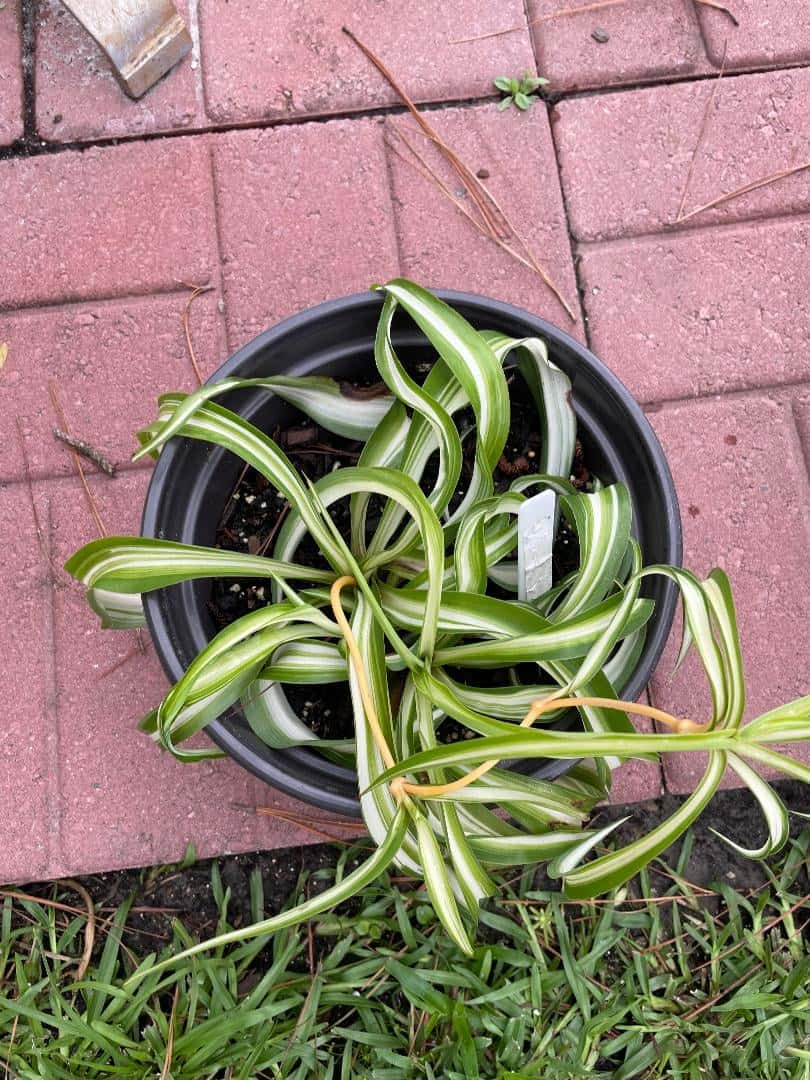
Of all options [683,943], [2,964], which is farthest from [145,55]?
[683,943]

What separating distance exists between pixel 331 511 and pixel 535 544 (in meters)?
0.29

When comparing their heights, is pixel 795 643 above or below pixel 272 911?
above

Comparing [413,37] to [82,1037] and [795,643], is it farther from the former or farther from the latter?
[82,1037]

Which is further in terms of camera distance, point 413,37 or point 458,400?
point 413,37

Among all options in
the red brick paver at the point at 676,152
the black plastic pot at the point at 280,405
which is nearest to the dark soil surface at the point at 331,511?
the black plastic pot at the point at 280,405

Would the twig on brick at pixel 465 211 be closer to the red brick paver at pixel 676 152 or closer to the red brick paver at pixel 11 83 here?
the red brick paver at pixel 676 152

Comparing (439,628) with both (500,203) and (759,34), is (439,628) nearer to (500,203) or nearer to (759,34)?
(500,203)

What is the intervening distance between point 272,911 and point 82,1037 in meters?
0.25

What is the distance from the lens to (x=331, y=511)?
A: 40.1 inches

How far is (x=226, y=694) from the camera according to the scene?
0.79 m

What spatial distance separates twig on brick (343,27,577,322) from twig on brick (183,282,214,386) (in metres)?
0.33

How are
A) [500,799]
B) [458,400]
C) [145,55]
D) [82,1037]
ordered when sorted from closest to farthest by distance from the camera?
[500,799], [458,400], [82,1037], [145,55]

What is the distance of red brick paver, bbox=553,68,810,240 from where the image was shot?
1.25 meters

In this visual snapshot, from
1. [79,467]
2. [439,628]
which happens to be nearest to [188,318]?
[79,467]
